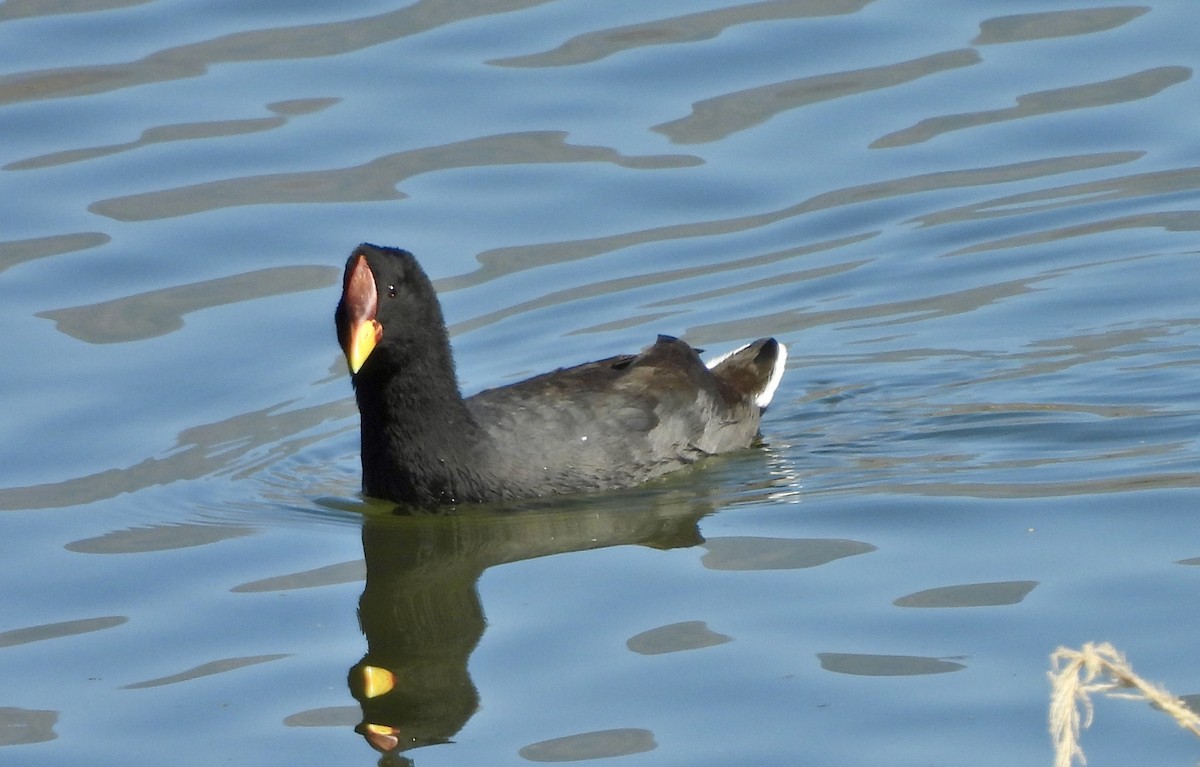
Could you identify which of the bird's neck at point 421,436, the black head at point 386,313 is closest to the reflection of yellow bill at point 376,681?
the black head at point 386,313

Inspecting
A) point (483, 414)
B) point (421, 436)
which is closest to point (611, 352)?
point (483, 414)

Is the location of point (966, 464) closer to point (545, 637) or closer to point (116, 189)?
point (545, 637)

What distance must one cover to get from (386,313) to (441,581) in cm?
107

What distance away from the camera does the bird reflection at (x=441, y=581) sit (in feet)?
19.5

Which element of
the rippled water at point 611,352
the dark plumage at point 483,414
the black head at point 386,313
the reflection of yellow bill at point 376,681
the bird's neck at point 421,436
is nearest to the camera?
the rippled water at point 611,352

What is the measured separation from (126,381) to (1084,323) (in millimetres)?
4310

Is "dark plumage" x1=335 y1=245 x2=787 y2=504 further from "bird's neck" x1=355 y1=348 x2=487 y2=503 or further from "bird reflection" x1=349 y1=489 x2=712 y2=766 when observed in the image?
"bird reflection" x1=349 y1=489 x2=712 y2=766

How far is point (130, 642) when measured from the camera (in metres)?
6.59

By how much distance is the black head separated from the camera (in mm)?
7504

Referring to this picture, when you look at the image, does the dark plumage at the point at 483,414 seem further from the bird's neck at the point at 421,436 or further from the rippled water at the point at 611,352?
the rippled water at the point at 611,352

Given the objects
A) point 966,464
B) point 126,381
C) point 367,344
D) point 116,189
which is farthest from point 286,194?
point 966,464

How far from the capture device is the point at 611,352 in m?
9.64

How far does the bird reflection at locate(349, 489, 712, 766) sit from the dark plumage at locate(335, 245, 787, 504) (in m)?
0.14

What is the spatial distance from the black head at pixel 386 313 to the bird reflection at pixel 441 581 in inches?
25.2
